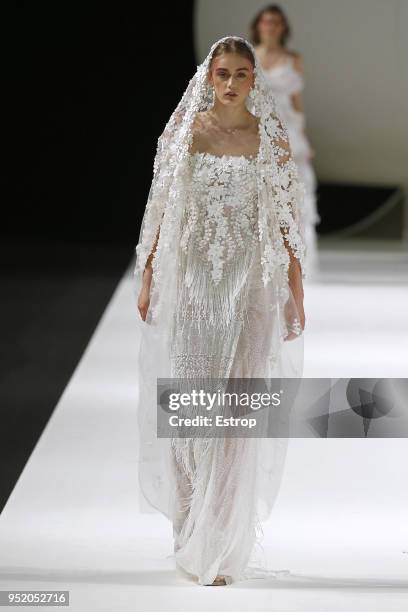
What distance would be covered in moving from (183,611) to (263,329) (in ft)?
2.42

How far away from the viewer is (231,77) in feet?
12.1

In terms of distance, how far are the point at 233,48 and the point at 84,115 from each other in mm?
8788

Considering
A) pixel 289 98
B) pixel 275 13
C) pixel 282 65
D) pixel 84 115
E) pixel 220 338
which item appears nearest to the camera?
pixel 220 338

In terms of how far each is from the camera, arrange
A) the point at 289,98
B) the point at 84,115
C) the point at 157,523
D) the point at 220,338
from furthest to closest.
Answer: the point at 84,115 → the point at 289,98 → the point at 157,523 → the point at 220,338

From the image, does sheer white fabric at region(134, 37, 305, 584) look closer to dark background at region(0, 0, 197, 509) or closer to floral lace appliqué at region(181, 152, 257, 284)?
floral lace appliqué at region(181, 152, 257, 284)

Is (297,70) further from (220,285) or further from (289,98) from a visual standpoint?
(220,285)

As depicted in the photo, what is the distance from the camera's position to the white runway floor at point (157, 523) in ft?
11.9

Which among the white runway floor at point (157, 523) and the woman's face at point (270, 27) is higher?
the woman's face at point (270, 27)

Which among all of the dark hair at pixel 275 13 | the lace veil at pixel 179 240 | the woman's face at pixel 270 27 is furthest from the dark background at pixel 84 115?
the lace veil at pixel 179 240

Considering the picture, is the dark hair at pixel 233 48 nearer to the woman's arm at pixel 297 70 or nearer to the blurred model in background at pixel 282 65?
the blurred model in background at pixel 282 65

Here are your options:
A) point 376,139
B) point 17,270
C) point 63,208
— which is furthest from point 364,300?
point 63,208

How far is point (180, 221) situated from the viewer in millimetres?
3768

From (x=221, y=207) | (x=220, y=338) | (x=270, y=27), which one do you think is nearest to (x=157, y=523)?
(x=220, y=338)

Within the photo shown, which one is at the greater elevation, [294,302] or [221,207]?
[221,207]
